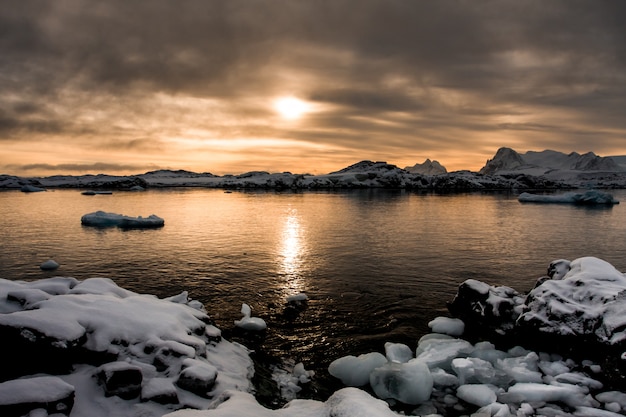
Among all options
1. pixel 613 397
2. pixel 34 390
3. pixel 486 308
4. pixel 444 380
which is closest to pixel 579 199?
pixel 486 308

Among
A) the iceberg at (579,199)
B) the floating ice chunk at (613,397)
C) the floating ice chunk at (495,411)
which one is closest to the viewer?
the floating ice chunk at (495,411)

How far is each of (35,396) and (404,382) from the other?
7.49 m

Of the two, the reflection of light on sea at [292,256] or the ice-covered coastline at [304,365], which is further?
the reflection of light on sea at [292,256]

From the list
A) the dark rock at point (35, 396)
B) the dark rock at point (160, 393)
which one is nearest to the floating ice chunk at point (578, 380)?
the dark rock at point (160, 393)

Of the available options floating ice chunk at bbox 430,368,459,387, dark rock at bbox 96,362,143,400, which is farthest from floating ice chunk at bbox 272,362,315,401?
dark rock at bbox 96,362,143,400

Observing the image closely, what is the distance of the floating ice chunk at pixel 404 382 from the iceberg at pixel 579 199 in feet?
238

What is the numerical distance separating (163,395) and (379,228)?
Answer: 1253 inches

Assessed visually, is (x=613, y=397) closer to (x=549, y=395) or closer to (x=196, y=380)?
(x=549, y=395)

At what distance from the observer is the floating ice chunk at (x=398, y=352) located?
10453 mm

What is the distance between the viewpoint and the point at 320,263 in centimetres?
2241

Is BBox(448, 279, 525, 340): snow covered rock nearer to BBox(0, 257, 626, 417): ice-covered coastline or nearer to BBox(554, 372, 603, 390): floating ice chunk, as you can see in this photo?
BBox(0, 257, 626, 417): ice-covered coastline

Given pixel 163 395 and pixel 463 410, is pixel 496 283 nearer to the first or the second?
pixel 463 410

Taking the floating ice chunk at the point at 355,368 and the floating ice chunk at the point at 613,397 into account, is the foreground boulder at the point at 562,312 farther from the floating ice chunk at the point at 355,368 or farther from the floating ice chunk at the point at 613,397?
the floating ice chunk at the point at 355,368

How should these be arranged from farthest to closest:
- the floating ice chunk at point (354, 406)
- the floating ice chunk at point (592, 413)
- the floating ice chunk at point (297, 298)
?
the floating ice chunk at point (297, 298) → the floating ice chunk at point (592, 413) → the floating ice chunk at point (354, 406)
